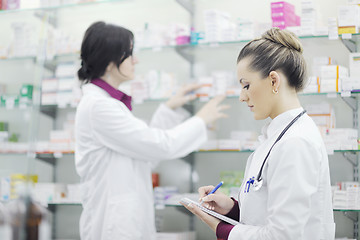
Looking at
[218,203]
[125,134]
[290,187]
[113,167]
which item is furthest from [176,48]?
[290,187]

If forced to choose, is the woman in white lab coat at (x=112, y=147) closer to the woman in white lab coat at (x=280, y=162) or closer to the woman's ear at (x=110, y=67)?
the woman's ear at (x=110, y=67)

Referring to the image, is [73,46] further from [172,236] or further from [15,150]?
[172,236]

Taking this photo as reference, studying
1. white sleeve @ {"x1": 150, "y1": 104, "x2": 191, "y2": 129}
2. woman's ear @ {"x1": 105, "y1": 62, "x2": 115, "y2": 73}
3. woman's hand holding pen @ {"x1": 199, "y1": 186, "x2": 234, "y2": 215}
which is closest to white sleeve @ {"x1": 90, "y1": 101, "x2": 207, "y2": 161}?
woman's ear @ {"x1": 105, "y1": 62, "x2": 115, "y2": 73}

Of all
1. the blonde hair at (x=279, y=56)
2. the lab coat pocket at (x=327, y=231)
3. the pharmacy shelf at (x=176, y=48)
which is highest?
the pharmacy shelf at (x=176, y=48)

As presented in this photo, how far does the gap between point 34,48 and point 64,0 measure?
1.76 feet

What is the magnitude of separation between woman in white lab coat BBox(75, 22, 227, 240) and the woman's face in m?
1.14

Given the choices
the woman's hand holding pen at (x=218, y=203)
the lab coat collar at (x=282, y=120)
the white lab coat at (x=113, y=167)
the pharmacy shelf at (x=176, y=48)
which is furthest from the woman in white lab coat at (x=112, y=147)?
the lab coat collar at (x=282, y=120)

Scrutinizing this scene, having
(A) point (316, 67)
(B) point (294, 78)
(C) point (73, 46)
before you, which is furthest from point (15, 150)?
(B) point (294, 78)

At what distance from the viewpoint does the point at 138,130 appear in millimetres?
2764

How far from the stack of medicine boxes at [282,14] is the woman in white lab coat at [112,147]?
111 centimetres

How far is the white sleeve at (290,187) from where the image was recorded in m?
1.48

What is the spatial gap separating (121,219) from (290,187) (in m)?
1.32

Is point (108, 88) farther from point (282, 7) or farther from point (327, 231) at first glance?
point (327, 231)

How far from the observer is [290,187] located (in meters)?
1.48
